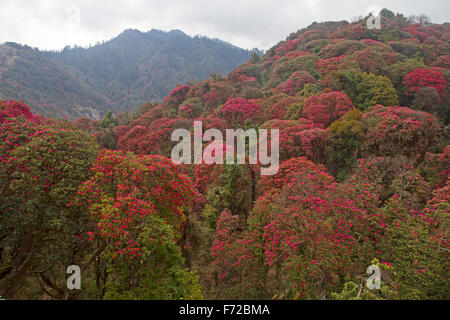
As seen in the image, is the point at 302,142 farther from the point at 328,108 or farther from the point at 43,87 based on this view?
the point at 43,87

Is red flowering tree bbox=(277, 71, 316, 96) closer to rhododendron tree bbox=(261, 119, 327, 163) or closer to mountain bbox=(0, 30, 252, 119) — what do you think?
rhododendron tree bbox=(261, 119, 327, 163)

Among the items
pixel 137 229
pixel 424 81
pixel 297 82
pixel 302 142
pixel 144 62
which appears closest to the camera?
pixel 137 229

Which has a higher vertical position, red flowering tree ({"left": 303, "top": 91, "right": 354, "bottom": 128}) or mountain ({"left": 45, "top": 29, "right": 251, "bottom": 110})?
mountain ({"left": 45, "top": 29, "right": 251, "bottom": 110})

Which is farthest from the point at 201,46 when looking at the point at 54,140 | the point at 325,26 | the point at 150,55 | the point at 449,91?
the point at 54,140

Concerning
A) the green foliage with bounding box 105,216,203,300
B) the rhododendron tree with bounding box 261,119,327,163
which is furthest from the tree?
the rhododendron tree with bounding box 261,119,327,163

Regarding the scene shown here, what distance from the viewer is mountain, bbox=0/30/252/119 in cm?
8019

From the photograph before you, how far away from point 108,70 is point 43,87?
63765mm

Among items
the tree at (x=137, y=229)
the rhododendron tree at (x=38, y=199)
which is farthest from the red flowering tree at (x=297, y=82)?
the rhododendron tree at (x=38, y=199)

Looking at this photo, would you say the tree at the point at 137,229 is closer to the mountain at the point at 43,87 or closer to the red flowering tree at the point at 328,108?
the red flowering tree at the point at 328,108

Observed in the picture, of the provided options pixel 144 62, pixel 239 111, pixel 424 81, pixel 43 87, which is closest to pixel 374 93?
pixel 424 81

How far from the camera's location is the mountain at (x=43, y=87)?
240 feet

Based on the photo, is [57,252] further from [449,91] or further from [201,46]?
[201,46]

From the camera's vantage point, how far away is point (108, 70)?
141500 mm
